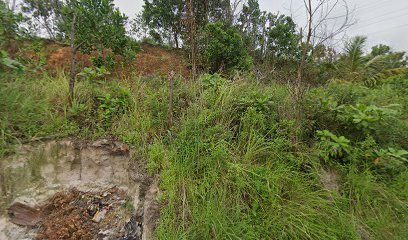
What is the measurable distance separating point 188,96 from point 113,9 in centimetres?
398

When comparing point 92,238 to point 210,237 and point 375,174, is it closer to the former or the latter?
point 210,237

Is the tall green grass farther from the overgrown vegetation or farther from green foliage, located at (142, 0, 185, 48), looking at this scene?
green foliage, located at (142, 0, 185, 48)

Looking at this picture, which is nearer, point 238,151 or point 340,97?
point 238,151

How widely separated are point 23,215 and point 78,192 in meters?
0.51

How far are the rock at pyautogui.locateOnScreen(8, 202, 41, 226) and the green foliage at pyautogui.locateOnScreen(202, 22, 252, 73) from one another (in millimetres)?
5138

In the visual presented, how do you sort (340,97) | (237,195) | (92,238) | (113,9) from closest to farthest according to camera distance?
(237,195), (92,238), (340,97), (113,9)

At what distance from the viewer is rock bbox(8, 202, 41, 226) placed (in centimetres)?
202

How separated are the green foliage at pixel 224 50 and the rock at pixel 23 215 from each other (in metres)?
5.14

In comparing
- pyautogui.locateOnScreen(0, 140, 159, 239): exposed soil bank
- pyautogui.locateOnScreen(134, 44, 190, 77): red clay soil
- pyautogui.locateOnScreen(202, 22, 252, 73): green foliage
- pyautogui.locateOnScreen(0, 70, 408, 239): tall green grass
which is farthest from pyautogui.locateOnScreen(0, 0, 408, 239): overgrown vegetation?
pyautogui.locateOnScreen(134, 44, 190, 77): red clay soil

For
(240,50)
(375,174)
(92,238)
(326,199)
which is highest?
(240,50)

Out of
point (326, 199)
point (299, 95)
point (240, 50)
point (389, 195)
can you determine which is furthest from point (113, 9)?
point (389, 195)

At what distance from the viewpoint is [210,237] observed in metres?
1.59

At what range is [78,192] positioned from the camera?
89.4 inches

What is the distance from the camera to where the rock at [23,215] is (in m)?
2.02
